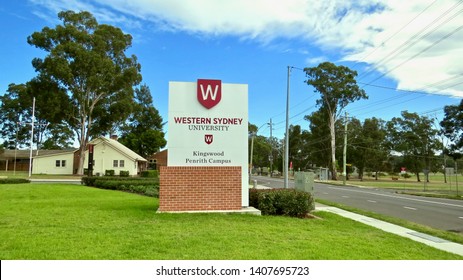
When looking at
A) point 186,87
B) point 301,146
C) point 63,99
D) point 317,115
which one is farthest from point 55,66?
point 301,146

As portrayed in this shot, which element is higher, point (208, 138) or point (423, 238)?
point (208, 138)

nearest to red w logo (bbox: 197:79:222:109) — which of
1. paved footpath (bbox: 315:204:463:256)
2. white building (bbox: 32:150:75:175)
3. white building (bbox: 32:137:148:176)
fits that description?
paved footpath (bbox: 315:204:463:256)

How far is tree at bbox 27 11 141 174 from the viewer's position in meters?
44.6

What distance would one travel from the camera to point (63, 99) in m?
46.5

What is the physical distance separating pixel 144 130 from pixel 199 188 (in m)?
75.5

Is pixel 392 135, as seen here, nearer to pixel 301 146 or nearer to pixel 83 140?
pixel 301 146

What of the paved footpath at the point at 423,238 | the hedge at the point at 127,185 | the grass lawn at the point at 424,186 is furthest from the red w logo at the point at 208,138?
the grass lawn at the point at 424,186

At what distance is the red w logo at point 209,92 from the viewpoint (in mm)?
11945

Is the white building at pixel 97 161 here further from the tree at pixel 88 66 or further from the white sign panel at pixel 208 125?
the white sign panel at pixel 208 125

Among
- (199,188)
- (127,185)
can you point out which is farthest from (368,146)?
(199,188)

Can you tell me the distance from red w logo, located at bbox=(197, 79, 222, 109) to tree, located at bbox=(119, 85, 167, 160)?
201 feet

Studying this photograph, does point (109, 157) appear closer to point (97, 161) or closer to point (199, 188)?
point (97, 161)

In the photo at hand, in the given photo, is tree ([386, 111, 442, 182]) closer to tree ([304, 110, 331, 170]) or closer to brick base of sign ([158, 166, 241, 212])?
tree ([304, 110, 331, 170])

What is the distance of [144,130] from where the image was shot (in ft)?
277
